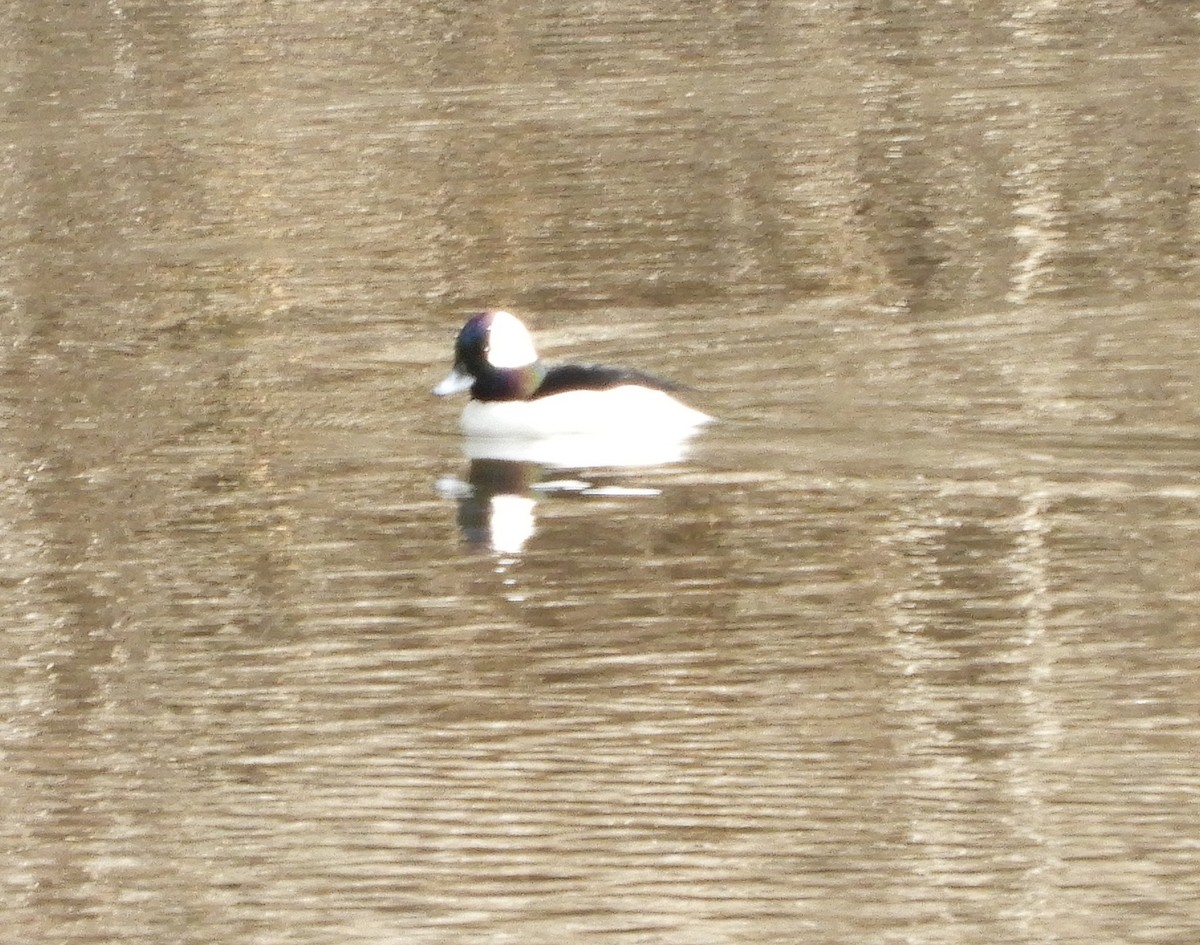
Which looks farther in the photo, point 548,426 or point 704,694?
point 548,426

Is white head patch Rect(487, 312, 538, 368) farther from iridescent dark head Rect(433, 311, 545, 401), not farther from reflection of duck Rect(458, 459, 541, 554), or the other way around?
reflection of duck Rect(458, 459, 541, 554)

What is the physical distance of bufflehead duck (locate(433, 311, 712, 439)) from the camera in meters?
11.1

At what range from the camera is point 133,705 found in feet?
26.4

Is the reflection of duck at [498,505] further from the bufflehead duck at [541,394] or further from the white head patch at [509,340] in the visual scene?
the white head patch at [509,340]

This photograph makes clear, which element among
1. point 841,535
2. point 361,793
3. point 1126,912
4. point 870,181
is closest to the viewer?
point 1126,912

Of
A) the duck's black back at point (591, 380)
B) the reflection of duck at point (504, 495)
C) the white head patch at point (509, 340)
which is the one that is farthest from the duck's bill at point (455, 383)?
the reflection of duck at point (504, 495)

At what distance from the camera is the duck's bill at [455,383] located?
1170 centimetres

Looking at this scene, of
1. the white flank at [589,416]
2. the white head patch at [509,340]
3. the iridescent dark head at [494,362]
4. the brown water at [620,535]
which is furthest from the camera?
the white head patch at [509,340]

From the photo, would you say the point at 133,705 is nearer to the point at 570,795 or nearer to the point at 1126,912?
the point at 570,795

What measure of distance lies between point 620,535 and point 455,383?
83.6 inches

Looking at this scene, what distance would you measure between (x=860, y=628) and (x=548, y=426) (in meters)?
3.29

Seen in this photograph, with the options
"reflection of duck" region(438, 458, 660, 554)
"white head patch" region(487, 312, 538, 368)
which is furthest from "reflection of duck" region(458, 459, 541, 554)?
"white head patch" region(487, 312, 538, 368)

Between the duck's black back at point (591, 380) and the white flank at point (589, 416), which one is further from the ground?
the duck's black back at point (591, 380)

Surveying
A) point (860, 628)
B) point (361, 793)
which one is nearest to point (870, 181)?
point (860, 628)
